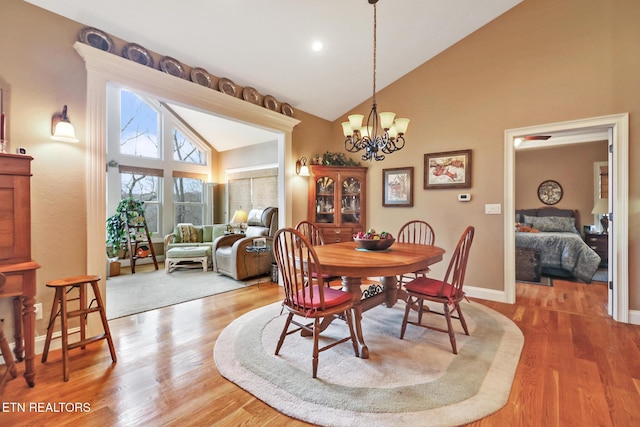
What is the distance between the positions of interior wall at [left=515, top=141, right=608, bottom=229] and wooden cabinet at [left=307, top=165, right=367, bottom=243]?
4.74m

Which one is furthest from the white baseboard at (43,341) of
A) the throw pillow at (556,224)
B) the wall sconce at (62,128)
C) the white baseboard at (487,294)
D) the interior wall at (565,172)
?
the interior wall at (565,172)

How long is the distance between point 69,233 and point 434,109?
4.32 metres

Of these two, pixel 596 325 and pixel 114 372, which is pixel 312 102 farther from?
pixel 596 325

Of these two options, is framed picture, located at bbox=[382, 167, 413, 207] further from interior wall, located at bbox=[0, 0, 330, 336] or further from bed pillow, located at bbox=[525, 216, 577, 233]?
bed pillow, located at bbox=[525, 216, 577, 233]

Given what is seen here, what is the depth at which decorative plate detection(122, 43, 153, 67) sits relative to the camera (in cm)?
262

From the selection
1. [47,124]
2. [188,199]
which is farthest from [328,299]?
[188,199]

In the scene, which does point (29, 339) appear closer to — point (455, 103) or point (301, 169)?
point (301, 169)

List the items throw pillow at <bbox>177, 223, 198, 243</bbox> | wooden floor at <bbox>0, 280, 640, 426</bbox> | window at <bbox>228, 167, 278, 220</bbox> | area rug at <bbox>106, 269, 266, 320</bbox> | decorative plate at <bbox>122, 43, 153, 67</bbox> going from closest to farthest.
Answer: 1. wooden floor at <bbox>0, 280, 640, 426</bbox>
2. decorative plate at <bbox>122, 43, 153, 67</bbox>
3. area rug at <bbox>106, 269, 266, 320</bbox>
4. throw pillow at <bbox>177, 223, 198, 243</bbox>
5. window at <bbox>228, 167, 278, 220</bbox>

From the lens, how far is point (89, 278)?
213 centimetres

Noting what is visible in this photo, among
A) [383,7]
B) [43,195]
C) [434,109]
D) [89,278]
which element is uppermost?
[383,7]

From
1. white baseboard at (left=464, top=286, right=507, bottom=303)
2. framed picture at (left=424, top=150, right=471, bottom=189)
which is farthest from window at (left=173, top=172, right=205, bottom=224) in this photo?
white baseboard at (left=464, top=286, right=507, bottom=303)

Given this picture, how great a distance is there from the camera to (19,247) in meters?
1.91

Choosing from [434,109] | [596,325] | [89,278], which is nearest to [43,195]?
[89,278]

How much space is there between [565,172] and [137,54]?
8189mm
